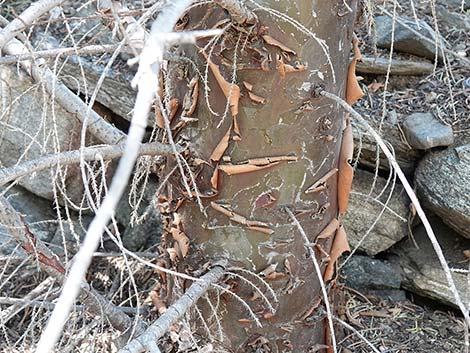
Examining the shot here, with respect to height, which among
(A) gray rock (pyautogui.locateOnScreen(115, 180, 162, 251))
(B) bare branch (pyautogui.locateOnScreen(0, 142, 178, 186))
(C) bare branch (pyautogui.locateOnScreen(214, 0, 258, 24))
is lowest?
(A) gray rock (pyautogui.locateOnScreen(115, 180, 162, 251))

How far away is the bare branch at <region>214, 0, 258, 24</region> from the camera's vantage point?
1.01 metres

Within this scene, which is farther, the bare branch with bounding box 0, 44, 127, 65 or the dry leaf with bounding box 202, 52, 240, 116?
the dry leaf with bounding box 202, 52, 240, 116

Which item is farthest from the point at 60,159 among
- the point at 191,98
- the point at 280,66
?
the point at 280,66

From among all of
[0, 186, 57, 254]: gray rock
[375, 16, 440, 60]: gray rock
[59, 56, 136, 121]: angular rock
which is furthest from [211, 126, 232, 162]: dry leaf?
[0, 186, 57, 254]: gray rock

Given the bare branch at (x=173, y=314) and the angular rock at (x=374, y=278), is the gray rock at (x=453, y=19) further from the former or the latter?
the bare branch at (x=173, y=314)

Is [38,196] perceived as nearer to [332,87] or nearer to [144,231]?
[144,231]

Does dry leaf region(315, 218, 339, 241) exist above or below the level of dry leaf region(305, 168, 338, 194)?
below

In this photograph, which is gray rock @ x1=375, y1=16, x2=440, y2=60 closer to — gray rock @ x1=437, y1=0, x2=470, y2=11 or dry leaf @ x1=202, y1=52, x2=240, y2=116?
gray rock @ x1=437, y1=0, x2=470, y2=11

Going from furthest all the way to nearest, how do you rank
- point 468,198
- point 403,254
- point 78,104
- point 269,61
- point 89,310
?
point 403,254 → point 468,198 → point 89,310 → point 78,104 → point 269,61

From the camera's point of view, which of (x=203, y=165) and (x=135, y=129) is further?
(x=203, y=165)

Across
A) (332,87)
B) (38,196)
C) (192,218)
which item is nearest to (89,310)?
(192,218)

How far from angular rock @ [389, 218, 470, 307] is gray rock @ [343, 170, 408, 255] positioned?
2.0 inches

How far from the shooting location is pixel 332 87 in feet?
4.15

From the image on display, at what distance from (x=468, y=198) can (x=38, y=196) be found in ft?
4.69
